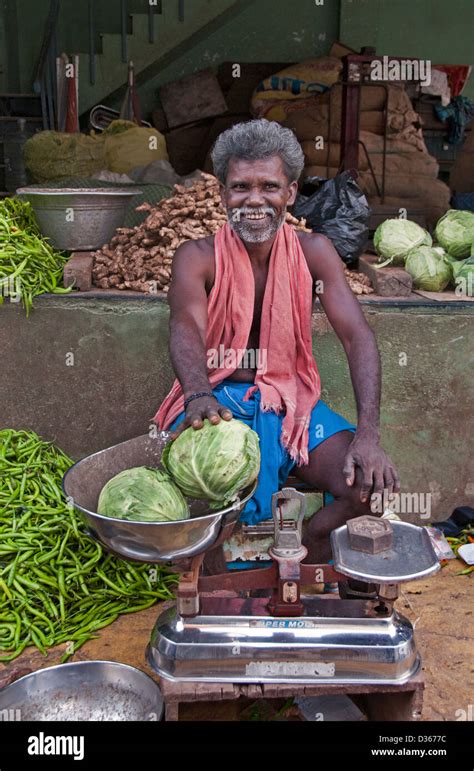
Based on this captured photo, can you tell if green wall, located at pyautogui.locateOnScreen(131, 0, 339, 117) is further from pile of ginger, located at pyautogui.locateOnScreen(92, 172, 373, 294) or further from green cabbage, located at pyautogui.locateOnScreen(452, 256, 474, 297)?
green cabbage, located at pyautogui.locateOnScreen(452, 256, 474, 297)

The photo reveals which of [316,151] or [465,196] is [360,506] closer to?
[316,151]

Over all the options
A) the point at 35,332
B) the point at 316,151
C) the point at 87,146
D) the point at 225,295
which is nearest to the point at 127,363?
the point at 35,332

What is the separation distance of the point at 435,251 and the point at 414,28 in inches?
231

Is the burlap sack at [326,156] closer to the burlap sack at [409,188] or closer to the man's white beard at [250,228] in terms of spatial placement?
the burlap sack at [409,188]

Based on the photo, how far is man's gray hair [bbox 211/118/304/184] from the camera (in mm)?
2965

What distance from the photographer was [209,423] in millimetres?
2529

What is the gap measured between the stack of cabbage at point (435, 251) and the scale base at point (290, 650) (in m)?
2.42

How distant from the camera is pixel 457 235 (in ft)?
15.5

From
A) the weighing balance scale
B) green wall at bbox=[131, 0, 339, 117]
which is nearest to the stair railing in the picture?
green wall at bbox=[131, 0, 339, 117]

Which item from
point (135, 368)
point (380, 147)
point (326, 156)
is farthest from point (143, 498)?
point (380, 147)

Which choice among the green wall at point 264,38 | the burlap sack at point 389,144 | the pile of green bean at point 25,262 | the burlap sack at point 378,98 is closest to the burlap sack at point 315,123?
the burlap sack at point 378,98

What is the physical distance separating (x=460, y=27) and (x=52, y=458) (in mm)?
7847

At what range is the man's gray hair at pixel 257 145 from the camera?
296 centimetres

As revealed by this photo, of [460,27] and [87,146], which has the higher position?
[460,27]
